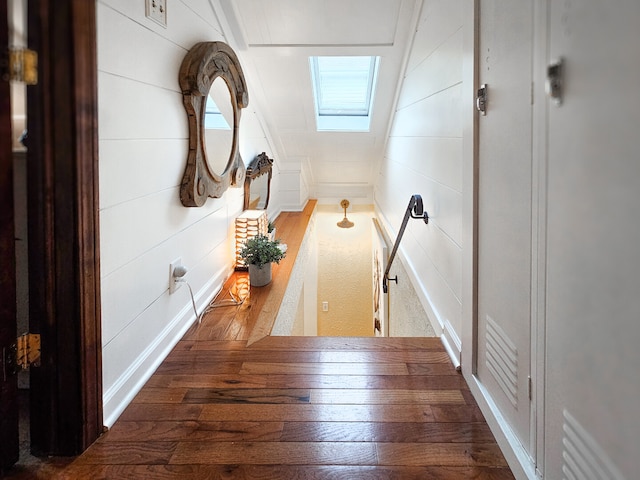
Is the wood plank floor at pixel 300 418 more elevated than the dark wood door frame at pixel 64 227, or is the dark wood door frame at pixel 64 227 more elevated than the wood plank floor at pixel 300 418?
the dark wood door frame at pixel 64 227

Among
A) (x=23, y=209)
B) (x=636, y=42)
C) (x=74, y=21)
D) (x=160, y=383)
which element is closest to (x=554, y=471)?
(x=636, y=42)

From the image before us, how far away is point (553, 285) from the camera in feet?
3.48

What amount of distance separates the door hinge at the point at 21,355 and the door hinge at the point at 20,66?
681 mm

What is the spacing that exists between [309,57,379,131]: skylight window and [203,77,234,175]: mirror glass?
0.93 meters

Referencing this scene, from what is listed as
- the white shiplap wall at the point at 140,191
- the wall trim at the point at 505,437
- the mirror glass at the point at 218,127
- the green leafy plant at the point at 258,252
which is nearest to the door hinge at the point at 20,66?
the white shiplap wall at the point at 140,191

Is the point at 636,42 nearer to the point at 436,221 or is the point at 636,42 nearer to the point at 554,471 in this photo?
the point at 554,471

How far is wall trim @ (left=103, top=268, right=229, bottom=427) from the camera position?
1.53 m

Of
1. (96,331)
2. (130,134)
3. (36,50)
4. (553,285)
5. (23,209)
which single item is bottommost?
(96,331)

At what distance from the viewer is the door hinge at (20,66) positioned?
116cm

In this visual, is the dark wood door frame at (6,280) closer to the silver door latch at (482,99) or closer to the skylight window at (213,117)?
the skylight window at (213,117)

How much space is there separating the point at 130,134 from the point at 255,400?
3.36ft

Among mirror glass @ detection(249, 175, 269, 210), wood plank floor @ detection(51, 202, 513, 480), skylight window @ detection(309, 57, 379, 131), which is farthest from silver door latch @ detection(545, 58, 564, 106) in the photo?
mirror glass @ detection(249, 175, 269, 210)

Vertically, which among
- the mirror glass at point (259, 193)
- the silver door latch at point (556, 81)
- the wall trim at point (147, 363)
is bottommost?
the wall trim at point (147, 363)

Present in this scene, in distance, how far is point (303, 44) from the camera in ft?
10.3
